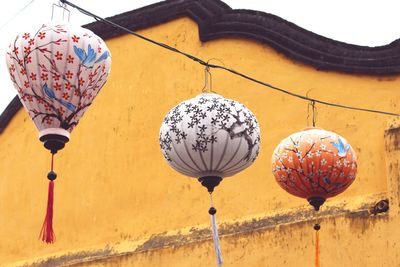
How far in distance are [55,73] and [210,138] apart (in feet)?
3.37

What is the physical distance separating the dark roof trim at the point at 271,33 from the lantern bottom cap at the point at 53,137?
3.31 m

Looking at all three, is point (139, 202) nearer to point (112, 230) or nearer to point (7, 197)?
point (112, 230)

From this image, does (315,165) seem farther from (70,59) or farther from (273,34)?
(273,34)

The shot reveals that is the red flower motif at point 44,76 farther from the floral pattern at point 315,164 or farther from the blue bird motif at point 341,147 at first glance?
the blue bird motif at point 341,147

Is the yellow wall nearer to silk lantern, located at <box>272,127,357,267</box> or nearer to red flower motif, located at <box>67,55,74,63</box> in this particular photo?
silk lantern, located at <box>272,127,357,267</box>

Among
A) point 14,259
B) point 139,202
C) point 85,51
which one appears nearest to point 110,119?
point 139,202

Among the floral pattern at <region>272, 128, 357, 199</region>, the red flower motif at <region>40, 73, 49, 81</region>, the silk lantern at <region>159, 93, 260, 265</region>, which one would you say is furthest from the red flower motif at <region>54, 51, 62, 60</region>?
the floral pattern at <region>272, 128, 357, 199</region>

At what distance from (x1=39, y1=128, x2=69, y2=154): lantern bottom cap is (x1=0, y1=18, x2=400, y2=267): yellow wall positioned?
2769 millimetres

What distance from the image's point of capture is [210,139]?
5.22 m

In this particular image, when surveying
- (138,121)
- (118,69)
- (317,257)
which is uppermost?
(118,69)

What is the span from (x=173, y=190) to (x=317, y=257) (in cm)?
217

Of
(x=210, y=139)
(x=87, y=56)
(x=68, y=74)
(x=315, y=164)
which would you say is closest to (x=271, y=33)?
(x=315, y=164)

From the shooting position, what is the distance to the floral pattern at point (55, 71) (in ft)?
16.0

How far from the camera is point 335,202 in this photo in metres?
7.21
